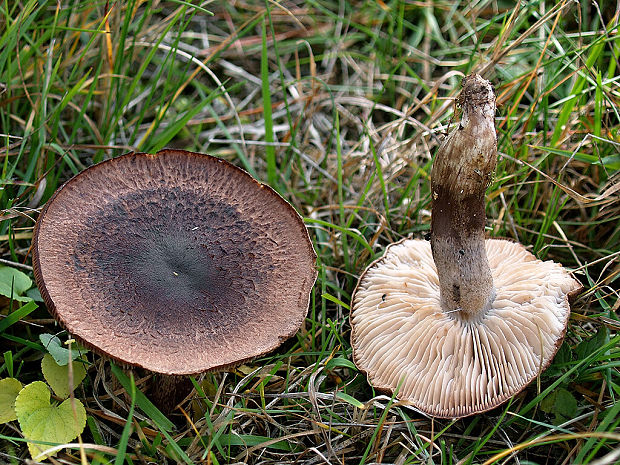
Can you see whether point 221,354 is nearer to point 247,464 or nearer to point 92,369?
point 247,464

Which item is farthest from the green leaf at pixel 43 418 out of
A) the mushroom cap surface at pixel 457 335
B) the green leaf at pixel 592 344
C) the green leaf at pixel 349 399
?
the green leaf at pixel 592 344

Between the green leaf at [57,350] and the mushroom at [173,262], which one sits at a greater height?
the mushroom at [173,262]

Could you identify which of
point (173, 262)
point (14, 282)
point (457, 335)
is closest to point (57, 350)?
point (14, 282)

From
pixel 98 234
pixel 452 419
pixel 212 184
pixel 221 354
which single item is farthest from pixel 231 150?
pixel 452 419

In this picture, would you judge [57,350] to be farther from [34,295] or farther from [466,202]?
[466,202]

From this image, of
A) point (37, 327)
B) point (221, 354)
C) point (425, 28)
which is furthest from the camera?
point (425, 28)

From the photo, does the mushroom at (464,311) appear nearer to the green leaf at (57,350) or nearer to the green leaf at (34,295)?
the green leaf at (57,350)
